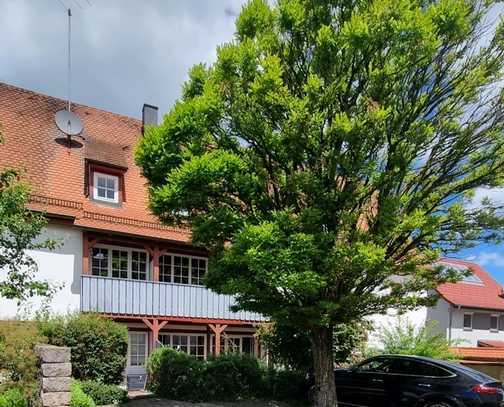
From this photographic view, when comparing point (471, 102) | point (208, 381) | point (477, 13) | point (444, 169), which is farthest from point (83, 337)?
point (477, 13)

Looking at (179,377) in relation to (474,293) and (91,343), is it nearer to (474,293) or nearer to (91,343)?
(91,343)

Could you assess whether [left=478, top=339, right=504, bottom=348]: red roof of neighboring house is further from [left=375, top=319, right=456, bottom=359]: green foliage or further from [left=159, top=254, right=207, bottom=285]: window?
[left=159, top=254, right=207, bottom=285]: window

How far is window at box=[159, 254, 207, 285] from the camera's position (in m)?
24.2

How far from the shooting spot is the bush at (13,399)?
375 inches

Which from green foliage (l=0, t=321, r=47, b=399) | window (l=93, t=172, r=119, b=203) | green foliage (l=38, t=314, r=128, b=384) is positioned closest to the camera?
green foliage (l=0, t=321, r=47, b=399)

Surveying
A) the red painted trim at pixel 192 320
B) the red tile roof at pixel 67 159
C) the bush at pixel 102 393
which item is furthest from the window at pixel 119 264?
→ the bush at pixel 102 393

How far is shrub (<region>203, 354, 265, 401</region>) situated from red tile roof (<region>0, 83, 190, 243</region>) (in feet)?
20.1

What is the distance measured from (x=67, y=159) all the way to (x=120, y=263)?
454 centimetres

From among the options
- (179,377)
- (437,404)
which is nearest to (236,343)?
(179,377)

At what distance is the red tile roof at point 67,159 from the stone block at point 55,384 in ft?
33.0

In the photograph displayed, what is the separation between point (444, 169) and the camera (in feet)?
41.1

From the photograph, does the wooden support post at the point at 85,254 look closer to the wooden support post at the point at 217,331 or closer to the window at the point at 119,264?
the window at the point at 119,264

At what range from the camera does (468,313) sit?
35.1 metres

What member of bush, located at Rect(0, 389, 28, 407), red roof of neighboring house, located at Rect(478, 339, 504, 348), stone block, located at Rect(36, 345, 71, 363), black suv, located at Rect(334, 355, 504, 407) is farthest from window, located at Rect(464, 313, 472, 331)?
bush, located at Rect(0, 389, 28, 407)
